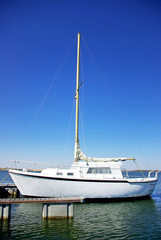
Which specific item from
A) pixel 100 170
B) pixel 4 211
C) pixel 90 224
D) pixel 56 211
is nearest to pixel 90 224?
pixel 90 224

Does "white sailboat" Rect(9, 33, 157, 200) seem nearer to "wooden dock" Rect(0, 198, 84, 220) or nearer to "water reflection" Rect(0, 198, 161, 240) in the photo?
"water reflection" Rect(0, 198, 161, 240)

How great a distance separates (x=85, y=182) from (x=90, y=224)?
4.56 metres

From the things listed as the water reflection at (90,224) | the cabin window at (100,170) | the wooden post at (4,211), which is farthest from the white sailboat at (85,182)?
the wooden post at (4,211)

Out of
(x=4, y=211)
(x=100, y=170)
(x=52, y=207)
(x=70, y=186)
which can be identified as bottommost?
(x=4, y=211)

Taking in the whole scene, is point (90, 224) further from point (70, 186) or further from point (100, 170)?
point (100, 170)

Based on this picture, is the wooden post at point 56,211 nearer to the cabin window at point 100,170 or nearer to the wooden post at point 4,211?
the wooden post at point 4,211

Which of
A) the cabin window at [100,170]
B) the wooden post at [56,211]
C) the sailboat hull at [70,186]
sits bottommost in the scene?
the wooden post at [56,211]

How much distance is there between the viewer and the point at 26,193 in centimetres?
1484

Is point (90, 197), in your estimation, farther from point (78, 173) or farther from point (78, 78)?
point (78, 78)

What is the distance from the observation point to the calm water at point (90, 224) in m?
8.72

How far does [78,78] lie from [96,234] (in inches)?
601

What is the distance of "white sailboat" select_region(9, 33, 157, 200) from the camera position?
14.4 m

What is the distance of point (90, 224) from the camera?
10.2 metres

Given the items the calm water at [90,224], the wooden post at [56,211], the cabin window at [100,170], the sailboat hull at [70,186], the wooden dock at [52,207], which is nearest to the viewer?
the calm water at [90,224]
